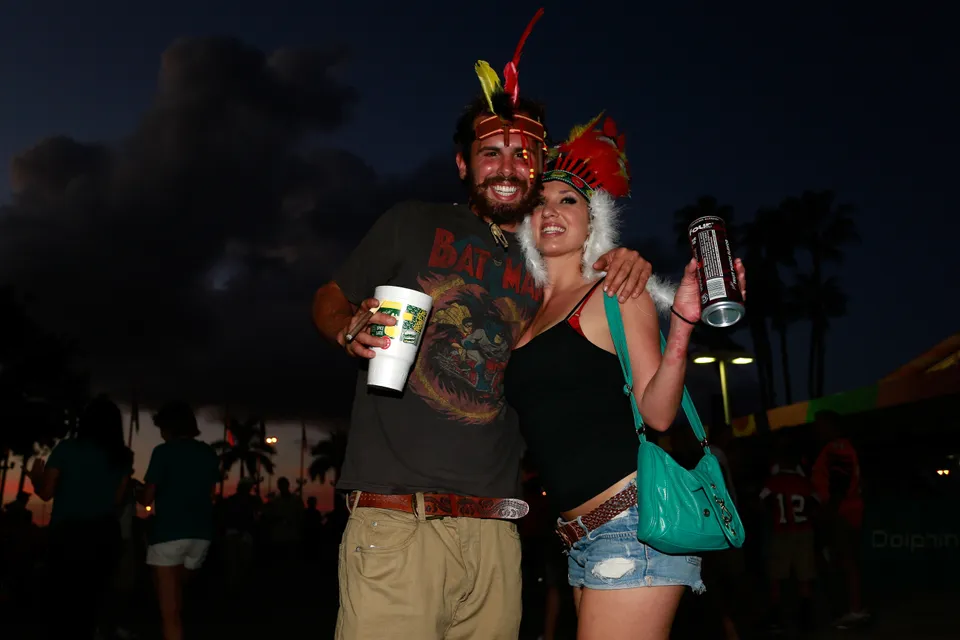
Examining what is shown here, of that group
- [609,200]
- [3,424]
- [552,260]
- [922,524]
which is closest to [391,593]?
[552,260]

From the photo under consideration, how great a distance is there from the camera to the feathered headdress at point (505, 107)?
3572 mm

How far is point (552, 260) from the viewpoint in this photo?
11.8ft

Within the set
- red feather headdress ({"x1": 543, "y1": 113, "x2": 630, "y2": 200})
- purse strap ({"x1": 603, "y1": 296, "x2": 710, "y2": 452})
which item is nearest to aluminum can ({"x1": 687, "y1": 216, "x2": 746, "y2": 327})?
purse strap ({"x1": 603, "y1": 296, "x2": 710, "y2": 452})

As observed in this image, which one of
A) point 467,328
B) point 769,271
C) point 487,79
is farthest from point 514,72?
point 769,271

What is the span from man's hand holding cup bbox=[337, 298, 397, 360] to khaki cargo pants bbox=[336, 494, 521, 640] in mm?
675

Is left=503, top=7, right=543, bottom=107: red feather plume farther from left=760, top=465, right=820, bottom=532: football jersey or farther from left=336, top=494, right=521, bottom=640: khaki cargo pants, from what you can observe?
left=760, top=465, right=820, bottom=532: football jersey

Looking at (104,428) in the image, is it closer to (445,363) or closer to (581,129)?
(445,363)

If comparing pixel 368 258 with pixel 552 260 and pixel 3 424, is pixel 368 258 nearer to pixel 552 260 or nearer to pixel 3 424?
pixel 552 260

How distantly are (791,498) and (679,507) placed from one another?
8118mm

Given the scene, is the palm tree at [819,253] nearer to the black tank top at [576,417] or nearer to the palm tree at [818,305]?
the palm tree at [818,305]

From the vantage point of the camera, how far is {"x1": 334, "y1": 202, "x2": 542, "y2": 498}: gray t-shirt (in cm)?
310

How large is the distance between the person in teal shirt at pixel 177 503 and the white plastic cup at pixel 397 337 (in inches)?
188

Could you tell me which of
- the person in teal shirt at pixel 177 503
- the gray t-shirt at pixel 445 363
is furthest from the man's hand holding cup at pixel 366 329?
the person in teal shirt at pixel 177 503

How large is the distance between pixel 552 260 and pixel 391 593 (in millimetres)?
1618
